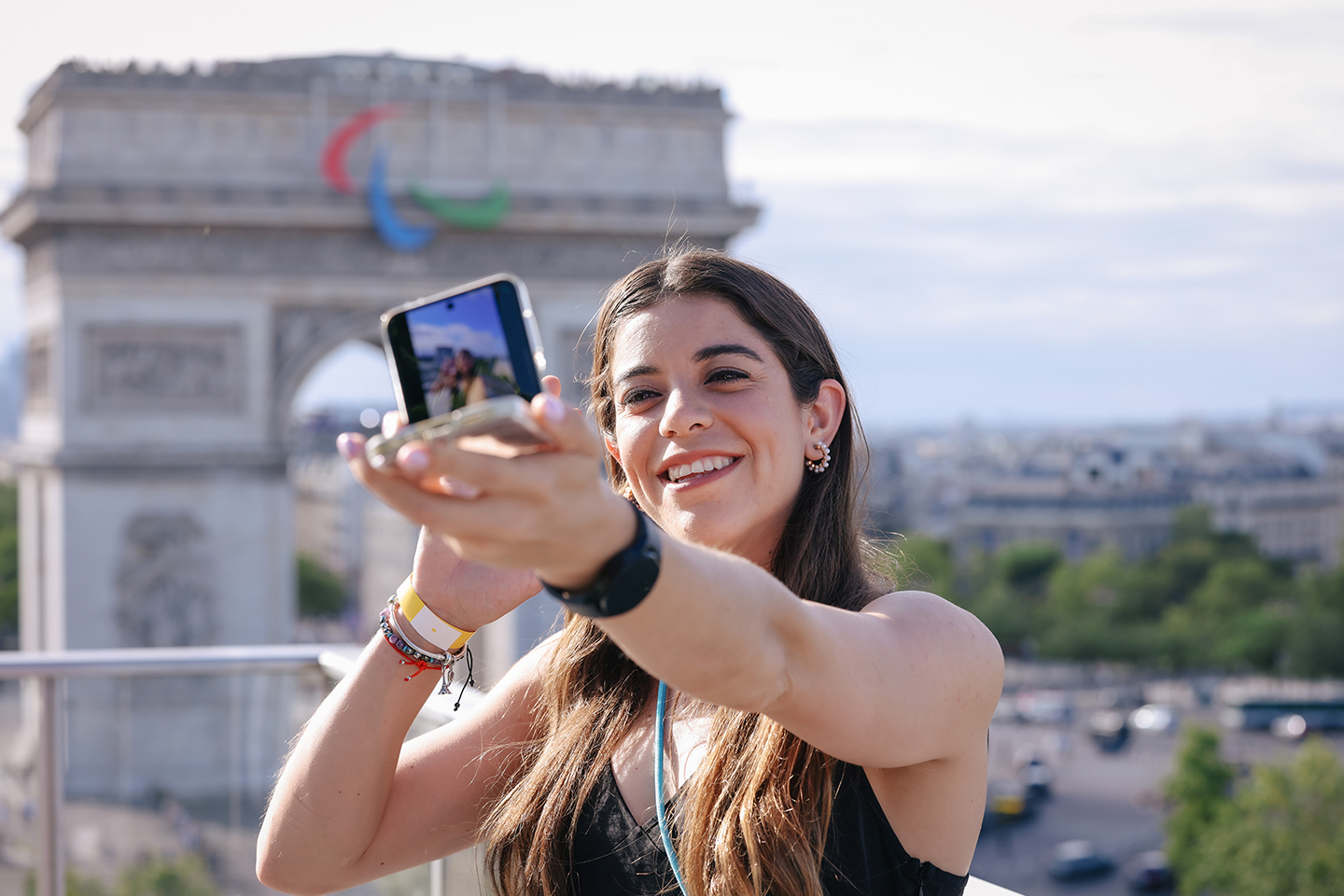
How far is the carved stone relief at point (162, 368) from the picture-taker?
12.3m

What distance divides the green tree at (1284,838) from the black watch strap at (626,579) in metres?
26.0

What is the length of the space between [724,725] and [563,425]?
0.71m

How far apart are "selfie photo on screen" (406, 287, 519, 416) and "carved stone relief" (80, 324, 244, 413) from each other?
12.1 metres

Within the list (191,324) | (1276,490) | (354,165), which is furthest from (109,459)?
(1276,490)

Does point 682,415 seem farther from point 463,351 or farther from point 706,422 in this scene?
point 463,351

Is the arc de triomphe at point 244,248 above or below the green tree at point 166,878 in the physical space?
above

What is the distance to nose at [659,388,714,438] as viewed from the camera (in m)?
1.48

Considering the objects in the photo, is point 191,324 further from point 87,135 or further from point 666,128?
point 666,128

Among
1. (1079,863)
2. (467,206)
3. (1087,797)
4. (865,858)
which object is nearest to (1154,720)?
(1087,797)

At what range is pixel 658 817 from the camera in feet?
5.03

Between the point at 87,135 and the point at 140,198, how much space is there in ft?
2.49

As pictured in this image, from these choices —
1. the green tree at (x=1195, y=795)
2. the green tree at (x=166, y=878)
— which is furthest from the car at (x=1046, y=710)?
the green tree at (x=166, y=878)

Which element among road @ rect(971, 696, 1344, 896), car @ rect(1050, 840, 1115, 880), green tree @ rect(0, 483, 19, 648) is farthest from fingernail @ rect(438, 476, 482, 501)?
car @ rect(1050, 840, 1115, 880)

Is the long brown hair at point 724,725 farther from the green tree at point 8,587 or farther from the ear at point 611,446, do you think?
the green tree at point 8,587
